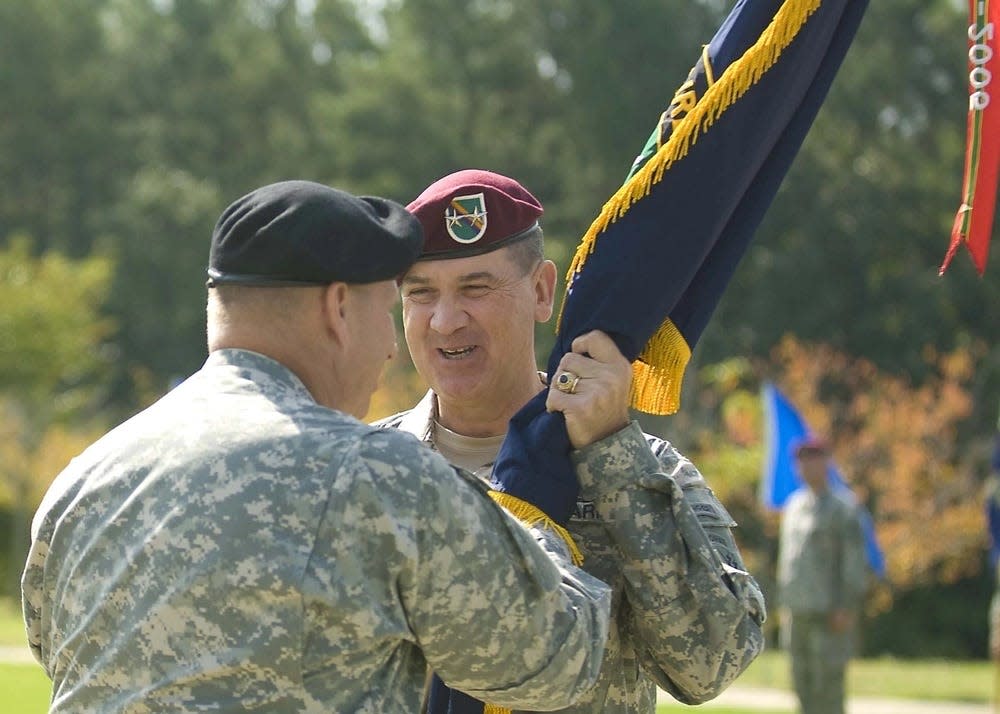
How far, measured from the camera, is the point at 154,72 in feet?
142

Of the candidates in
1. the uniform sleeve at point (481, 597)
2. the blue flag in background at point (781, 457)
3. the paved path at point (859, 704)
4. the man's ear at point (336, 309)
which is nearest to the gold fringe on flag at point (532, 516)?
the uniform sleeve at point (481, 597)

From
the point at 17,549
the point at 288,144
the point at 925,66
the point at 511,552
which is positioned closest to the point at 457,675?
the point at 511,552

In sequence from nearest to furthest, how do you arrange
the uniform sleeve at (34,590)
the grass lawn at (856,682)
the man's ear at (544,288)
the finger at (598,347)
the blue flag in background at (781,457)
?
the uniform sleeve at (34,590), the finger at (598,347), the man's ear at (544,288), the grass lawn at (856,682), the blue flag in background at (781,457)

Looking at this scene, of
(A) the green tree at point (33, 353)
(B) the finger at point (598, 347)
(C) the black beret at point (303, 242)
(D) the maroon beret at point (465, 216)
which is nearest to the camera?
(C) the black beret at point (303, 242)

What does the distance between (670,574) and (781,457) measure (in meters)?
13.9

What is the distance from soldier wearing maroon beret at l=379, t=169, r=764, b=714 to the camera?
337 cm

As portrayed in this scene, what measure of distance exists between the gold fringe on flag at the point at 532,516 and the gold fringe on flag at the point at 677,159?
366 millimetres

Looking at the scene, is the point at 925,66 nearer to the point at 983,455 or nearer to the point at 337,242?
the point at 983,455

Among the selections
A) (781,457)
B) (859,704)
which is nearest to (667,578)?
(859,704)

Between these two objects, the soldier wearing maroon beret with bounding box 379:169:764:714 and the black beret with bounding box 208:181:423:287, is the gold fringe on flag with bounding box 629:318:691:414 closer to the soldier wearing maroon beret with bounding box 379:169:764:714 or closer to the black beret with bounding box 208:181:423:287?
the soldier wearing maroon beret with bounding box 379:169:764:714

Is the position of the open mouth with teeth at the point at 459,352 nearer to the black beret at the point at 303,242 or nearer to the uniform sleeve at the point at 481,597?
the black beret at the point at 303,242

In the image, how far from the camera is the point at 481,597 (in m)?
2.76

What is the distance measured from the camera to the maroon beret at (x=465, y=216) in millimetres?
3846

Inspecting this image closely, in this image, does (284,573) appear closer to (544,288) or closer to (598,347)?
(598,347)
